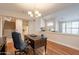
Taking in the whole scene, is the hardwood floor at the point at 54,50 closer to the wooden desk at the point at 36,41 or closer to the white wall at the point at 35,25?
the wooden desk at the point at 36,41

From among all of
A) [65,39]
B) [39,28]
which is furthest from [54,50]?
[39,28]

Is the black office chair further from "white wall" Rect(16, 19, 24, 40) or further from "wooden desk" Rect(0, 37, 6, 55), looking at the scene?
"wooden desk" Rect(0, 37, 6, 55)

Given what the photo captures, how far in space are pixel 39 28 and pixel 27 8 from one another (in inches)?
19.0

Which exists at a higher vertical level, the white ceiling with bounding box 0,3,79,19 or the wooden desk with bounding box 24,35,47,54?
the white ceiling with bounding box 0,3,79,19

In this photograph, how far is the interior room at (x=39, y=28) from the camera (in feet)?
5.69

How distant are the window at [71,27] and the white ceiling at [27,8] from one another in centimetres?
32

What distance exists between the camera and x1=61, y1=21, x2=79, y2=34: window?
5.57 ft

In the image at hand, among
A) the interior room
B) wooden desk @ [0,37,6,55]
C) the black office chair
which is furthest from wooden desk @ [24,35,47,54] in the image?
wooden desk @ [0,37,6,55]

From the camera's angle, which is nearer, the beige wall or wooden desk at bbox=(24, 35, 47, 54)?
the beige wall

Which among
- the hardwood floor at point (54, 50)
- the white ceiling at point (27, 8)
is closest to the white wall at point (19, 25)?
the white ceiling at point (27, 8)

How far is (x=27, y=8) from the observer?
179 centimetres

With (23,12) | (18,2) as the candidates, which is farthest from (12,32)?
(18,2)

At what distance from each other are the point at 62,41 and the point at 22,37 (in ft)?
2.65

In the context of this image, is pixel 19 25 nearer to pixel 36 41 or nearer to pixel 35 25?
pixel 35 25
